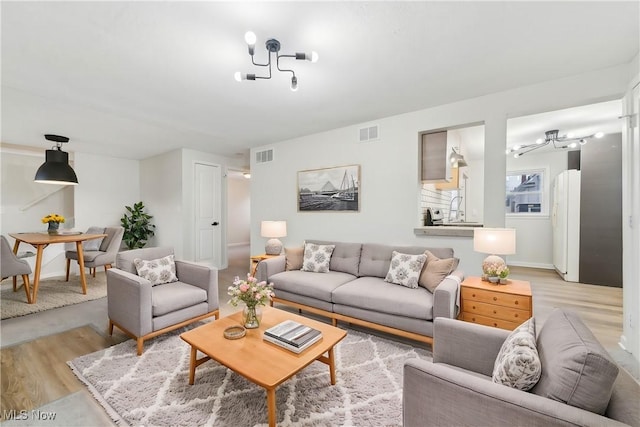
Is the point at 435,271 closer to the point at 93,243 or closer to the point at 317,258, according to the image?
the point at 317,258

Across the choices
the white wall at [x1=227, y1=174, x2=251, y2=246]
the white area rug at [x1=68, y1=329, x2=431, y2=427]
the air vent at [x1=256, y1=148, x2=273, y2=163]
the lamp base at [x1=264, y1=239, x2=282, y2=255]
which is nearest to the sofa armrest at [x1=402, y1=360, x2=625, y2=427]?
the white area rug at [x1=68, y1=329, x2=431, y2=427]

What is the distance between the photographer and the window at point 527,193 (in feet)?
18.8

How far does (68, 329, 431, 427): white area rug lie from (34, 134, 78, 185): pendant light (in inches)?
138

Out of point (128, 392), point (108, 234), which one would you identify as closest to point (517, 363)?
point (128, 392)

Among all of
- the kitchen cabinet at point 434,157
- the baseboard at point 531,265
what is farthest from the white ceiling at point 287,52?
the baseboard at point 531,265

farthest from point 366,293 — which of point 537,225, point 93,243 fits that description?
point 537,225

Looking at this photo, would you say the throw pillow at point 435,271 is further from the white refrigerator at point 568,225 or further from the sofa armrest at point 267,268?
the white refrigerator at point 568,225

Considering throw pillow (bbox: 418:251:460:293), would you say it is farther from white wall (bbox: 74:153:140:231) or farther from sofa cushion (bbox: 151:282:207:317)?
white wall (bbox: 74:153:140:231)

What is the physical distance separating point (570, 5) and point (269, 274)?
11.3 feet

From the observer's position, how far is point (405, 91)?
290 cm

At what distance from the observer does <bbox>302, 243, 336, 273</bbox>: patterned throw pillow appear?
3.41 m

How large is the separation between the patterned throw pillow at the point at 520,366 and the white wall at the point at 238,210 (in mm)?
8758

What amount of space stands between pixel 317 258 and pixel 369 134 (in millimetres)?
1884

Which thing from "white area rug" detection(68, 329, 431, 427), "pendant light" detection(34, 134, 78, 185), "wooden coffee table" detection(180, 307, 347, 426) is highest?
"pendant light" detection(34, 134, 78, 185)
